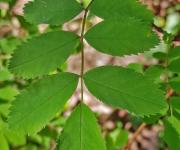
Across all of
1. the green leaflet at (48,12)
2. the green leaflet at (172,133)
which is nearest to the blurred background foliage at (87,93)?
the green leaflet at (172,133)

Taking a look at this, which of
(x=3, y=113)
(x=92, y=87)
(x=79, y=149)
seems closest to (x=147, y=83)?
(x=92, y=87)

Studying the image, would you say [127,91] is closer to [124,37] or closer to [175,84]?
[124,37]

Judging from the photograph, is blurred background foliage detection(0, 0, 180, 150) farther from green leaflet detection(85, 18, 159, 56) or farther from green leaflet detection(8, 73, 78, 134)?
green leaflet detection(8, 73, 78, 134)

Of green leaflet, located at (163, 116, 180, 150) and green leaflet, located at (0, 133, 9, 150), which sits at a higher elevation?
green leaflet, located at (163, 116, 180, 150)

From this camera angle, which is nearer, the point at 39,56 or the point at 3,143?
the point at 39,56

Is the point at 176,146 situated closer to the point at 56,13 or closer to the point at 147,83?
the point at 147,83

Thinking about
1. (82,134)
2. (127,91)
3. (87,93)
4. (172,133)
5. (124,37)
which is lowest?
(87,93)

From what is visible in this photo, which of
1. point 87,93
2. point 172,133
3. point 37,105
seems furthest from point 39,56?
point 87,93

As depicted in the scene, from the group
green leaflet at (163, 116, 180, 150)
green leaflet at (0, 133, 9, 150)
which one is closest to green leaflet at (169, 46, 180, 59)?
green leaflet at (163, 116, 180, 150)
